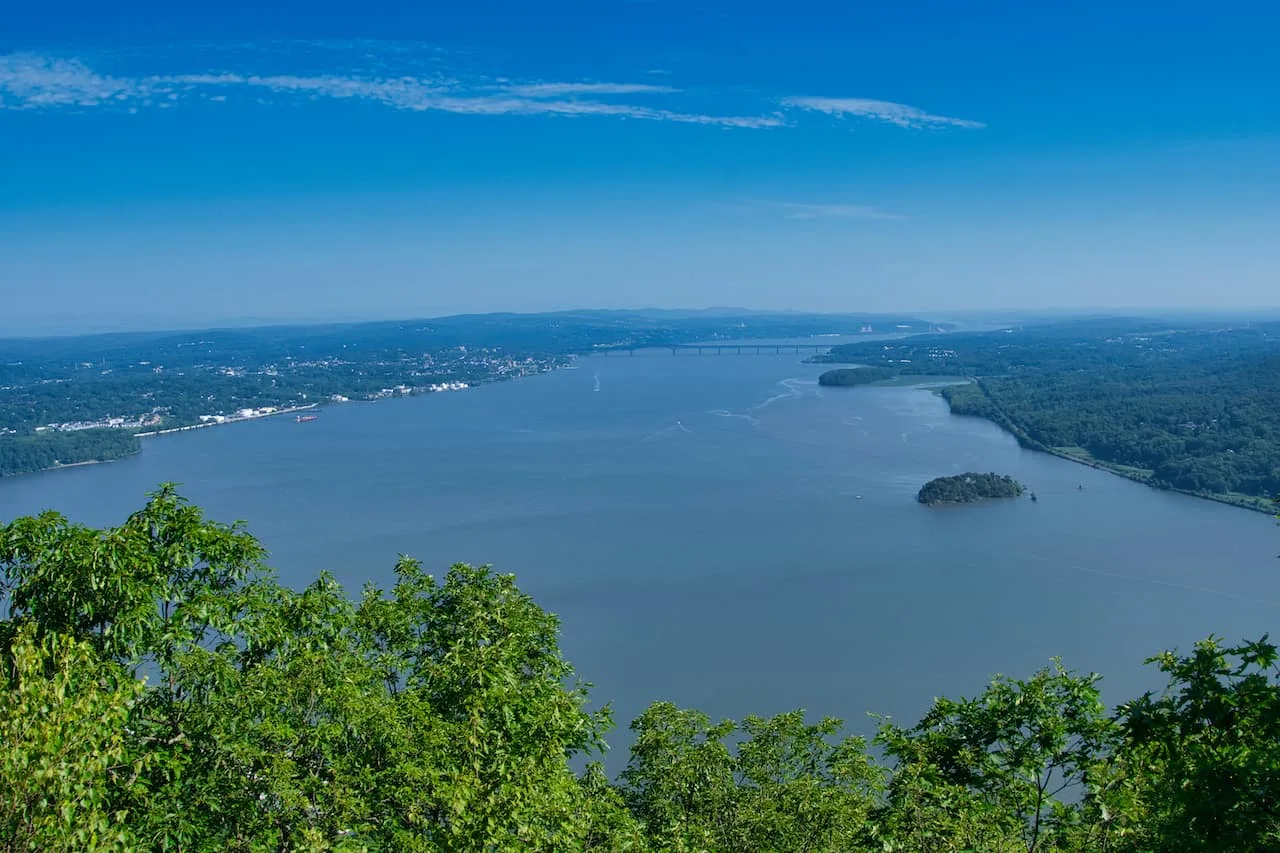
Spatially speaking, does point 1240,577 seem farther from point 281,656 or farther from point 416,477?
point 416,477

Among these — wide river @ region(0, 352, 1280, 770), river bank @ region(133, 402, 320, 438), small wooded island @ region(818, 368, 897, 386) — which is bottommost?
wide river @ region(0, 352, 1280, 770)

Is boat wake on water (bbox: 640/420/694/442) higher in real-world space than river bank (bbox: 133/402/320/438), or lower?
lower

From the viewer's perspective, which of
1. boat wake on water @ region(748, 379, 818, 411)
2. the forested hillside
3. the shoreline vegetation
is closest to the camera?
the forested hillside

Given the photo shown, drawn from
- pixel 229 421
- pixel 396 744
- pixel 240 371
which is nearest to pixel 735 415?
pixel 229 421

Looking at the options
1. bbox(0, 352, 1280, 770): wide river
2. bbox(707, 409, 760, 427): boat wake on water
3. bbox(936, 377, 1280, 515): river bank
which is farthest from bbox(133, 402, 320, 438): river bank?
bbox(936, 377, 1280, 515): river bank

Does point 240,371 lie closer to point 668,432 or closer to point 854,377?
point 668,432

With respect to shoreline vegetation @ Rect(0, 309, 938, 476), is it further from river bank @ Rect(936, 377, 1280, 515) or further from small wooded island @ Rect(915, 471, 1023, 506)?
river bank @ Rect(936, 377, 1280, 515)
